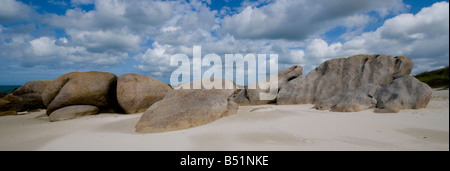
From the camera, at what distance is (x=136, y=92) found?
36.4 ft

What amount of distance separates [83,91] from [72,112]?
110 centimetres

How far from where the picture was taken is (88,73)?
11.7 metres

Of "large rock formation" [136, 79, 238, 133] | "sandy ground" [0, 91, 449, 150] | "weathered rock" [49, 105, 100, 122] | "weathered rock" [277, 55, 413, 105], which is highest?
"weathered rock" [277, 55, 413, 105]

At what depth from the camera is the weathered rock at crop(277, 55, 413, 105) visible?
10273 millimetres

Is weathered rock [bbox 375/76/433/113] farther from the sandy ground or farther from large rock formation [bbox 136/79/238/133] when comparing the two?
large rock formation [bbox 136/79/238/133]

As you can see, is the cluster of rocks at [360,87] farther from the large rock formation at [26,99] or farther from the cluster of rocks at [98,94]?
the large rock formation at [26,99]

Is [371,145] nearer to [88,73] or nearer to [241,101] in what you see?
[241,101]

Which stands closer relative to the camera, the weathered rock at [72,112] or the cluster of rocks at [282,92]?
the cluster of rocks at [282,92]

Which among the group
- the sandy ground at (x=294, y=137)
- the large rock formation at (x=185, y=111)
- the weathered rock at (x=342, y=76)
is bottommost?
the sandy ground at (x=294, y=137)

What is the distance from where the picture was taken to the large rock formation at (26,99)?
49.9ft

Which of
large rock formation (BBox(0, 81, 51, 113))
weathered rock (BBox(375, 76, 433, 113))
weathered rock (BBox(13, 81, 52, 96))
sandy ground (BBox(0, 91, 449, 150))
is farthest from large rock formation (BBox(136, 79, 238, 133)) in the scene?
weathered rock (BBox(13, 81, 52, 96))

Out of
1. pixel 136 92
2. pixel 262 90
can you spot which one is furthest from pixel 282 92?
pixel 136 92

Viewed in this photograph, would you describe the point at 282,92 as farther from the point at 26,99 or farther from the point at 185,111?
the point at 26,99

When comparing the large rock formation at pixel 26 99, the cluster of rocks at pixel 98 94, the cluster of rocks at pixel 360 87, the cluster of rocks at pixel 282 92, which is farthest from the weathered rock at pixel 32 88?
the cluster of rocks at pixel 360 87
